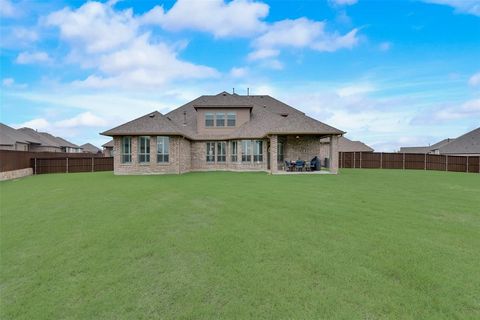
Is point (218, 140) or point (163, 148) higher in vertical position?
point (218, 140)

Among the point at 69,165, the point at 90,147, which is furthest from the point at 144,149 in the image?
the point at 90,147

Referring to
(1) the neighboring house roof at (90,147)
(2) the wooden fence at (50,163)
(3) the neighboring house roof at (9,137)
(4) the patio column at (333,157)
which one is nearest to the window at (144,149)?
(2) the wooden fence at (50,163)

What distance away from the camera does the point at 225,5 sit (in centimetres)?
1410

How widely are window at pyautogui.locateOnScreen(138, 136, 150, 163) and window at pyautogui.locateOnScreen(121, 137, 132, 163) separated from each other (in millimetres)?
678

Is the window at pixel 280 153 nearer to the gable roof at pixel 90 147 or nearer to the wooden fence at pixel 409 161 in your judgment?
A: the wooden fence at pixel 409 161

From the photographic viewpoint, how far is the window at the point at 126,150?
1870 centimetres

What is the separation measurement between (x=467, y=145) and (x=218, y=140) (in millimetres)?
35055

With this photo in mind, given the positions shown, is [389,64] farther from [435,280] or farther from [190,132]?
[435,280]

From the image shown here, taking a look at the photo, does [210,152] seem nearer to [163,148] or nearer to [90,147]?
[163,148]

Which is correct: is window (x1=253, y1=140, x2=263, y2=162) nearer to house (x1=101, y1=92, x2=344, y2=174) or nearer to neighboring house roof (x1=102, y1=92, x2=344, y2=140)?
house (x1=101, y1=92, x2=344, y2=174)

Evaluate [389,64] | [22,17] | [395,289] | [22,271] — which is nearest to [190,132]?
[22,17]

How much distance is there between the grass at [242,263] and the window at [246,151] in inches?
515

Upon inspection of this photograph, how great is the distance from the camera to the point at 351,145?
1613 inches

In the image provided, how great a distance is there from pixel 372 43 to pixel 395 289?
62.6ft
